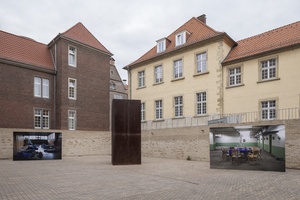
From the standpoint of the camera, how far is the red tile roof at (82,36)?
30031 mm

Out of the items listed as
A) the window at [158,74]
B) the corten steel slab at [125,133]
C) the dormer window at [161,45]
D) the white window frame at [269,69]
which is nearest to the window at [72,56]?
the window at [158,74]

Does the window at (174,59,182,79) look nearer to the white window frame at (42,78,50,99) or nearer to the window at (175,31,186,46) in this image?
the window at (175,31,186,46)

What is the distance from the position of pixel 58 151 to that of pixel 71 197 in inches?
558

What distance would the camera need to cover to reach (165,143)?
22922mm

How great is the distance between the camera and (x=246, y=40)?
23828 mm

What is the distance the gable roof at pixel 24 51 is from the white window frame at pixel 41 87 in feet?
4.77

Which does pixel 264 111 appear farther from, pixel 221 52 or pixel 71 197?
pixel 71 197

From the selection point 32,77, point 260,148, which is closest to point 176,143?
point 260,148

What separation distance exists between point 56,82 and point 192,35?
15389 mm

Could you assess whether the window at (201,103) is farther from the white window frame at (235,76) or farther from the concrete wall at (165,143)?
the concrete wall at (165,143)

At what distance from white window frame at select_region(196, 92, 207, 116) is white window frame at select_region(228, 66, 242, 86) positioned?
2618mm

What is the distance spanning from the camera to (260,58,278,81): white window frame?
65.6 feet

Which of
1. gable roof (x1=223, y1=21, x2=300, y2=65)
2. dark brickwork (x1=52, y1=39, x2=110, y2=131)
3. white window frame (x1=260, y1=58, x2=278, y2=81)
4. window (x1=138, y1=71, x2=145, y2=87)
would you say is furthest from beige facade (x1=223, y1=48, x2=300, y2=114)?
dark brickwork (x1=52, y1=39, x2=110, y2=131)

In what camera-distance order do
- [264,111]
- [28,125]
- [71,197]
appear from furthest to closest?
[28,125] → [264,111] → [71,197]
